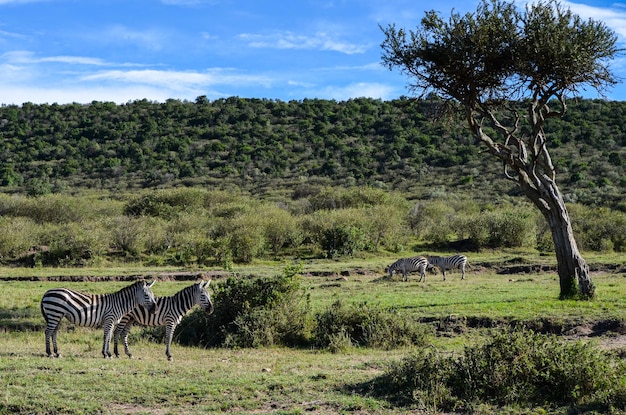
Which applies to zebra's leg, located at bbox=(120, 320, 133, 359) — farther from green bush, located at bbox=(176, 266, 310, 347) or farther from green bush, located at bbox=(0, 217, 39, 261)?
green bush, located at bbox=(0, 217, 39, 261)

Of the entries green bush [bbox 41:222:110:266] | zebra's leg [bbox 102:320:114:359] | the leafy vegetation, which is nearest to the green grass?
zebra's leg [bbox 102:320:114:359]

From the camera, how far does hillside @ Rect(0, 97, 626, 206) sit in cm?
6144

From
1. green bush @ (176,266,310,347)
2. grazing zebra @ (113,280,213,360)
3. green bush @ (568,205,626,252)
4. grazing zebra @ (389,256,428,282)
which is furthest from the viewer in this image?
green bush @ (568,205,626,252)

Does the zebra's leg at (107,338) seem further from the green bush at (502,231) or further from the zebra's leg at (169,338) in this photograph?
the green bush at (502,231)

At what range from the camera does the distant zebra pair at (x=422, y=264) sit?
2534 centimetres

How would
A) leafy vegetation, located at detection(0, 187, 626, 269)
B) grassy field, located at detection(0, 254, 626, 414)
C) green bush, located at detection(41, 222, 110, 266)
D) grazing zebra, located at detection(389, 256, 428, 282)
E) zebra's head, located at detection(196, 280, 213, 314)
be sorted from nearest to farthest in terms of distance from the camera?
grassy field, located at detection(0, 254, 626, 414), zebra's head, located at detection(196, 280, 213, 314), grazing zebra, located at detection(389, 256, 428, 282), green bush, located at detection(41, 222, 110, 266), leafy vegetation, located at detection(0, 187, 626, 269)

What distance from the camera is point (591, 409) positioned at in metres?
8.27

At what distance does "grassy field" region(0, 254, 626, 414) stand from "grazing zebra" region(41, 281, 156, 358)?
64 centimetres

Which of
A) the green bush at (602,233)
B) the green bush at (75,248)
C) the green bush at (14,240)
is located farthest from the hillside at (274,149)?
the green bush at (75,248)

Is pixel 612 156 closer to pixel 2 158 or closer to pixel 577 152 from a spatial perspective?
pixel 577 152

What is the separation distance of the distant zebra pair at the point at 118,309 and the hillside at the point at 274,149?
43.9 m

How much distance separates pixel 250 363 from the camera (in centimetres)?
1174

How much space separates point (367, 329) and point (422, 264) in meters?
12.0

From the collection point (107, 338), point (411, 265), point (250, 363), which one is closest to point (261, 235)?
point (411, 265)
